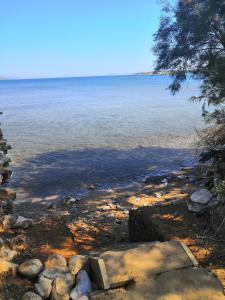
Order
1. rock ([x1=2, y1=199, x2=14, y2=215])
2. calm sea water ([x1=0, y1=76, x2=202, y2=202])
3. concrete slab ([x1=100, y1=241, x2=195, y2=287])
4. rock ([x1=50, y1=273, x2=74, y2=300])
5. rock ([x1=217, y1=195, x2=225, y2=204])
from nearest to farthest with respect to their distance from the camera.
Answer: rock ([x1=50, y1=273, x2=74, y2=300])
concrete slab ([x1=100, y1=241, x2=195, y2=287])
rock ([x1=217, y1=195, x2=225, y2=204])
rock ([x1=2, y1=199, x2=14, y2=215])
calm sea water ([x1=0, y1=76, x2=202, y2=202])

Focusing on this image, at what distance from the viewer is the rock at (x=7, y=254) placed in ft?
16.4

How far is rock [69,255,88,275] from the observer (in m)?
4.75

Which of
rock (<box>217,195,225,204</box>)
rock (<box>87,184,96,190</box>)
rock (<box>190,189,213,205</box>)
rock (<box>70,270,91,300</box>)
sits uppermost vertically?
rock (<box>217,195,225,204</box>)

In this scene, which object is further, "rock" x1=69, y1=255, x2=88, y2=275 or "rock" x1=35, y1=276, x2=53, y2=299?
"rock" x1=69, y1=255, x2=88, y2=275

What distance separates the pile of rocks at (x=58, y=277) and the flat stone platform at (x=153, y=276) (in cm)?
18

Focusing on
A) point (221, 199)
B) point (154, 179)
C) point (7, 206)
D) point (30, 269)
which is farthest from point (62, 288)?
point (154, 179)

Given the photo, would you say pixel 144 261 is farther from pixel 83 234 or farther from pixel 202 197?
pixel 83 234

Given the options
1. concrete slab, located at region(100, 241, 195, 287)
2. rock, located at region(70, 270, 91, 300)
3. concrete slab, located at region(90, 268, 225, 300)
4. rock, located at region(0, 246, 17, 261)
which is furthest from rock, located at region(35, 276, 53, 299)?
rock, located at region(0, 246, 17, 261)

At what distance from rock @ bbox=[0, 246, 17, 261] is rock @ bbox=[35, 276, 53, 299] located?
0.83 m

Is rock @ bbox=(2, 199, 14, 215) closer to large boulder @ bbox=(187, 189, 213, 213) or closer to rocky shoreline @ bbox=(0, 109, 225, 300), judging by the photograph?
rocky shoreline @ bbox=(0, 109, 225, 300)

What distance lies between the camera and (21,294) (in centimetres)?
428

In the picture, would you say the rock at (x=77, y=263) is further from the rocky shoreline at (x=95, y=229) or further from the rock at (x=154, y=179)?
the rock at (x=154, y=179)

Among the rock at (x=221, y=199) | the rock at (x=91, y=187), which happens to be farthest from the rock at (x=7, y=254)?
the rock at (x=91, y=187)

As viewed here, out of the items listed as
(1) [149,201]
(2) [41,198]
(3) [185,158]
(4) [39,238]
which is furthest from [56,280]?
(3) [185,158]
